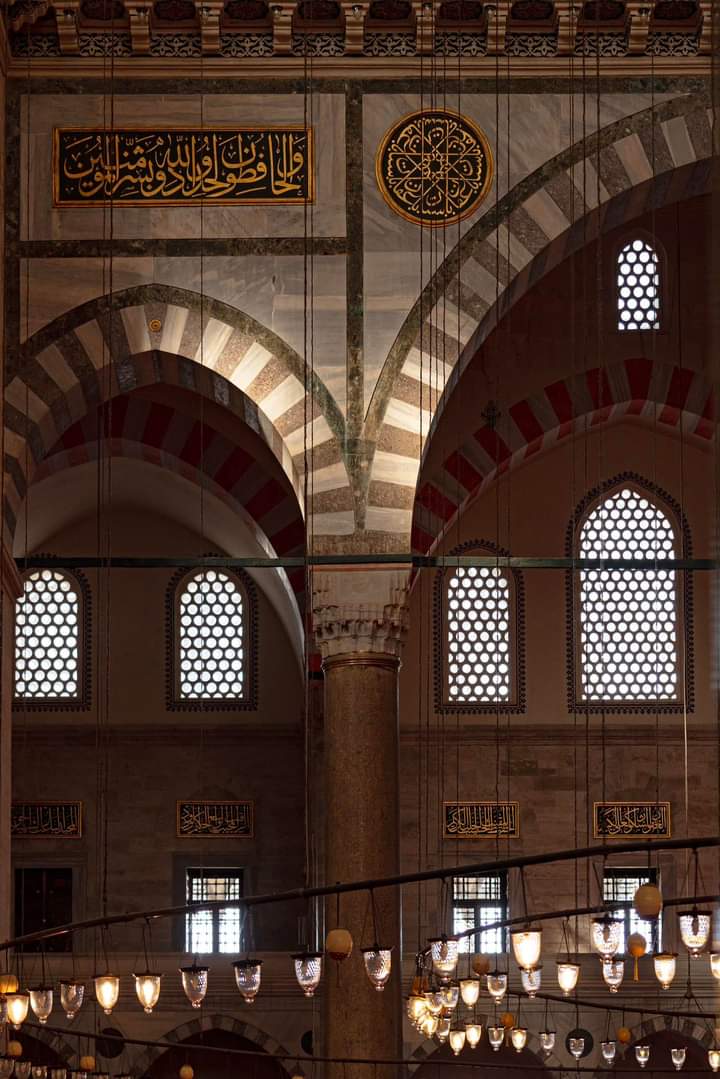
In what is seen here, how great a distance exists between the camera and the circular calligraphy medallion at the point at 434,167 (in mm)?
12211

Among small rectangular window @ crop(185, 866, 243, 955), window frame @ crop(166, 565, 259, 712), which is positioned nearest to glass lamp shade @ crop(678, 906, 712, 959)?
small rectangular window @ crop(185, 866, 243, 955)

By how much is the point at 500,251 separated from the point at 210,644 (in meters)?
5.26

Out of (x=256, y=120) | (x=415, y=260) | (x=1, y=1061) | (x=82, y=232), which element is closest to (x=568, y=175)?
(x=415, y=260)

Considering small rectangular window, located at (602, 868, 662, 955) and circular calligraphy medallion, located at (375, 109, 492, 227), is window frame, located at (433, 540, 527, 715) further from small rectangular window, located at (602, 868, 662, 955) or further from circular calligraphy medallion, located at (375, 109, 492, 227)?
circular calligraphy medallion, located at (375, 109, 492, 227)

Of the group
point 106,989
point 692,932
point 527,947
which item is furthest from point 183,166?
point 692,932

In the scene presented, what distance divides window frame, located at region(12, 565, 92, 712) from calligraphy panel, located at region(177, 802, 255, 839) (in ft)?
3.37

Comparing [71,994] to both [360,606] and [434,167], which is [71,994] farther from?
[434,167]

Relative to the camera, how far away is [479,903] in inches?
639

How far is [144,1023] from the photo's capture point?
15.3 meters

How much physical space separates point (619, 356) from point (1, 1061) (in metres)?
6.59

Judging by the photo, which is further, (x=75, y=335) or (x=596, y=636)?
(x=596, y=636)

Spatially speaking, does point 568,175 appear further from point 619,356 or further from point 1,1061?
point 1,1061

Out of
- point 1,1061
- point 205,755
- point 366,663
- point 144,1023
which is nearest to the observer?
point 1,1061

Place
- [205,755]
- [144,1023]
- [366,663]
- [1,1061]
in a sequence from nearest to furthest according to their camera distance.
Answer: [1,1061]
[366,663]
[144,1023]
[205,755]
